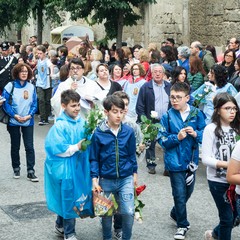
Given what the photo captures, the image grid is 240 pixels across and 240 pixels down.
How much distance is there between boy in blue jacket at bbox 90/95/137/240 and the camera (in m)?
6.36

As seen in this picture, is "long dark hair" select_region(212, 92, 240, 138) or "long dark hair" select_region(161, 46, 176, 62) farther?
"long dark hair" select_region(161, 46, 176, 62)

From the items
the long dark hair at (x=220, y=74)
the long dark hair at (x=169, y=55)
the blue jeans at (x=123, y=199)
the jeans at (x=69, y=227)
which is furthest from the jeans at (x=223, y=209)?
the long dark hair at (x=169, y=55)

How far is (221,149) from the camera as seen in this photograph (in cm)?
625

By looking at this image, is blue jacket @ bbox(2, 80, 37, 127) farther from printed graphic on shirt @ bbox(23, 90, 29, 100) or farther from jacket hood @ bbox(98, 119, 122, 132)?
jacket hood @ bbox(98, 119, 122, 132)

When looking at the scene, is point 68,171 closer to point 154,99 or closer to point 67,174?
point 67,174

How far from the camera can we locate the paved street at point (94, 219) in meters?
7.25

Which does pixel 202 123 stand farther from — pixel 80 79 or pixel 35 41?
pixel 35 41

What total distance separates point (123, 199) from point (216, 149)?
39.2 inches

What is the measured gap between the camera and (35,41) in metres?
24.7

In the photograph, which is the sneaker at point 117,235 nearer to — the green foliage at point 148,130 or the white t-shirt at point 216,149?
the green foliage at point 148,130

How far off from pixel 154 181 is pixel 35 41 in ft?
51.5

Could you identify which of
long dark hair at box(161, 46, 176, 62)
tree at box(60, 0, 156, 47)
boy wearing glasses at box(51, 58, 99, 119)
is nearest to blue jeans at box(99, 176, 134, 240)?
boy wearing glasses at box(51, 58, 99, 119)

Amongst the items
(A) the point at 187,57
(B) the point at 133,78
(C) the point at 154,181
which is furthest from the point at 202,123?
(A) the point at 187,57

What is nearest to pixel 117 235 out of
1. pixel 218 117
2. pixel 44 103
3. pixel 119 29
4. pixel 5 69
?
pixel 218 117
